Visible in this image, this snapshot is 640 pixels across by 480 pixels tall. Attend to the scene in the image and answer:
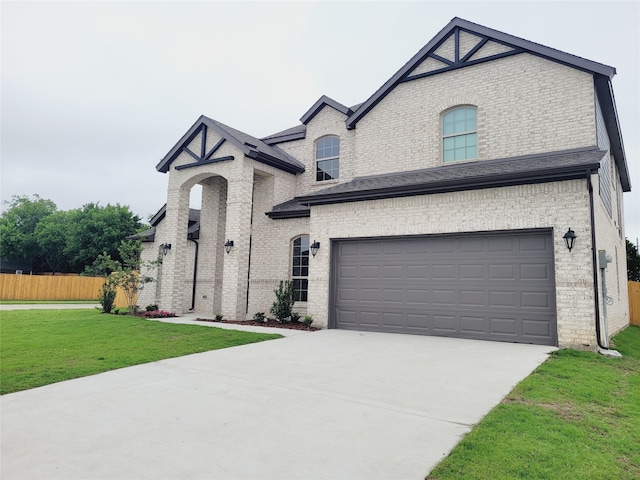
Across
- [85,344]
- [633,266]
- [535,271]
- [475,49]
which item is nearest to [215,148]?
[85,344]

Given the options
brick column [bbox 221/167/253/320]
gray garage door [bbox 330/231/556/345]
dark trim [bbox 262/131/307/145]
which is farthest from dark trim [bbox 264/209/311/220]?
dark trim [bbox 262/131/307/145]

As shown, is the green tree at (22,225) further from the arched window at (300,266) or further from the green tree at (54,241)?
the arched window at (300,266)

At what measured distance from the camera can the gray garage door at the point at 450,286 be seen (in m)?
9.06

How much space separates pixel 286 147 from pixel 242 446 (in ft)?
49.4

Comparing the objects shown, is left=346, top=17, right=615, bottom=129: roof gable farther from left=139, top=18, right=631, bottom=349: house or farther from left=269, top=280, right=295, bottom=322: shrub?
left=269, top=280, right=295, bottom=322: shrub

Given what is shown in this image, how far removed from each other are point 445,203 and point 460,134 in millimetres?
2979

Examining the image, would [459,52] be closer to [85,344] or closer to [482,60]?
[482,60]

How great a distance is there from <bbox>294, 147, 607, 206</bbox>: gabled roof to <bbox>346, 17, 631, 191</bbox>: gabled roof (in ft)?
7.24

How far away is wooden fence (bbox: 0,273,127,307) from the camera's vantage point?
2572 centimetres

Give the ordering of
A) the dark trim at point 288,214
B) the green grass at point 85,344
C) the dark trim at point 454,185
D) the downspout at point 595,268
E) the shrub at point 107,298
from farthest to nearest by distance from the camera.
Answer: the shrub at point 107,298 < the dark trim at point 288,214 < the dark trim at point 454,185 < the downspout at point 595,268 < the green grass at point 85,344

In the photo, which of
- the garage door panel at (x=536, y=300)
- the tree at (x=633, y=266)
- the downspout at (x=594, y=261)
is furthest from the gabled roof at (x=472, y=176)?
the tree at (x=633, y=266)

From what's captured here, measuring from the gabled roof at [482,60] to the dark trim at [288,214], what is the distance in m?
3.46

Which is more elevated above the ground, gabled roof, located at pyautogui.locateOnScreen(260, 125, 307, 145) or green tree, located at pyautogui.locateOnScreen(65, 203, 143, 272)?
gabled roof, located at pyautogui.locateOnScreen(260, 125, 307, 145)

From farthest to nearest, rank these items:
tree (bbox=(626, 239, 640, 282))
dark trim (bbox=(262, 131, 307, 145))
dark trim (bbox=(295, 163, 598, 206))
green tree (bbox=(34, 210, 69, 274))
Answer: green tree (bbox=(34, 210, 69, 274)), tree (bbox=(626, 239, 640, 282)), dark trim (bbox=(262, 131, 307, 145)), dark trim (bbox=(295, 163, 598, 206))
